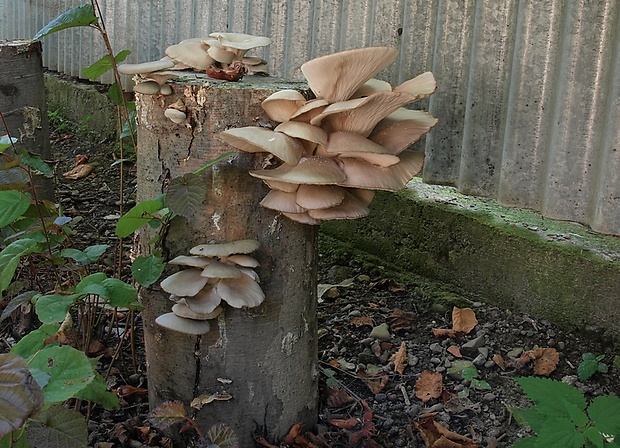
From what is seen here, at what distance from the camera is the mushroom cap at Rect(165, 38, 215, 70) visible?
2.19 meters

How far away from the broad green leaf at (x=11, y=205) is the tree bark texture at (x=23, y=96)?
1875 mm

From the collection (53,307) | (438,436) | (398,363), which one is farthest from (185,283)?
(398,363)

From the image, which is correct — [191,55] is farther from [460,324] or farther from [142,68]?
[460,324]

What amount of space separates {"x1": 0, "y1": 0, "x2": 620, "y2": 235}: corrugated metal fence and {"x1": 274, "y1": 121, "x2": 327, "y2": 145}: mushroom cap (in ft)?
4.73

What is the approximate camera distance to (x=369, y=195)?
83.3 inches

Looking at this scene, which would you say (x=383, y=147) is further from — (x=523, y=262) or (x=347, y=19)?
(x=347, y=19)

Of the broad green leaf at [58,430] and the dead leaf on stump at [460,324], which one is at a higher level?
the broad green leaf at [58,430]

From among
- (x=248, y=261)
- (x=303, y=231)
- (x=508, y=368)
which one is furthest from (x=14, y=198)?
(x=508, y=368)

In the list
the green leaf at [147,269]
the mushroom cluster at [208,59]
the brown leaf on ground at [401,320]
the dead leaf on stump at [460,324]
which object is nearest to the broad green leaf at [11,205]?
the green leaf at [147,269]

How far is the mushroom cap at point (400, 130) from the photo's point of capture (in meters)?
2.00

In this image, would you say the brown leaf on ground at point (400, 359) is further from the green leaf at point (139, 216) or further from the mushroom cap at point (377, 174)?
the green leaf at point (139, 216)

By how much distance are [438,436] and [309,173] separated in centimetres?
112

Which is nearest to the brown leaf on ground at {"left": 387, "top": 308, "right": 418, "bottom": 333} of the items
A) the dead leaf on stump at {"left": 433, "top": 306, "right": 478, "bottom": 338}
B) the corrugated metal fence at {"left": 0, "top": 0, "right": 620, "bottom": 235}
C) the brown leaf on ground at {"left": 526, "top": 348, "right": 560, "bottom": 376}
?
the dead leaf on stump at {"left": 433, "top": 306, "right": 478, "bottom": 338}

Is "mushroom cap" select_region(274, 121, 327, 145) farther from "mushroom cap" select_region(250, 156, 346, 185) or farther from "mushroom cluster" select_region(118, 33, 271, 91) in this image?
"mushroom cluster" select_region(118, 33, 271, 91)
